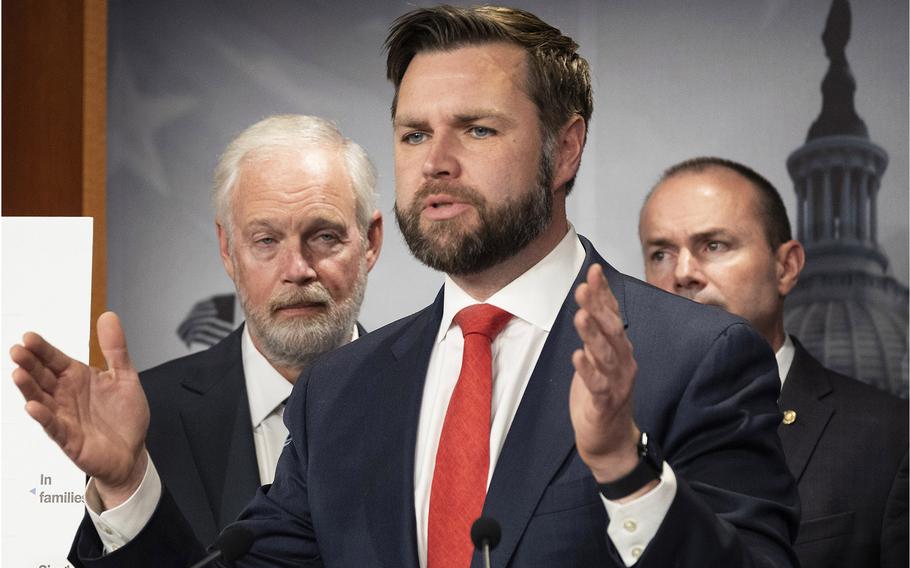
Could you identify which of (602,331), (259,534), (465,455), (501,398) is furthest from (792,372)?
(602,331)

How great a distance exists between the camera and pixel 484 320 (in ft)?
7.92

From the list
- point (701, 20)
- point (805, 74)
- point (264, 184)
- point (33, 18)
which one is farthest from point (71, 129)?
point (805, 74)

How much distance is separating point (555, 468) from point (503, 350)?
32 centimetres

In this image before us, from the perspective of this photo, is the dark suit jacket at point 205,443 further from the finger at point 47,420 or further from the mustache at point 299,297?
the finger at point 47,420

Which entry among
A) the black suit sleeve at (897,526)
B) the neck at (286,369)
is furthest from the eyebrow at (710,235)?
the neck at (286,369)

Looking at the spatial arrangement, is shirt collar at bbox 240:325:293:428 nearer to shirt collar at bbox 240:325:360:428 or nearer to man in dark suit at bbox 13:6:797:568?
shirt collar at bbox 240:325:360:428

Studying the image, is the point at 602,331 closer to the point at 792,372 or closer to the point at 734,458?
the point at 734,458

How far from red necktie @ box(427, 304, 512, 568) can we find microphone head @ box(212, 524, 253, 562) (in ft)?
1.05

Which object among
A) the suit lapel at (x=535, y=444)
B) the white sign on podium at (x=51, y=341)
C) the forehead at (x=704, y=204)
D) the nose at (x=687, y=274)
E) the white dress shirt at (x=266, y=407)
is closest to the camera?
the suit lapel at (x=535, y=444)

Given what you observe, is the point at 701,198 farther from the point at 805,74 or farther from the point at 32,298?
the point at 32,298

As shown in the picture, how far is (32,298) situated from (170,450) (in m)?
0.64

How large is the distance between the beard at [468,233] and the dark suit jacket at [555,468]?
15 cm

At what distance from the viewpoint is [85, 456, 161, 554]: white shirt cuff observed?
2221 millimetres

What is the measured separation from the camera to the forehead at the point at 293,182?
3498 mm
